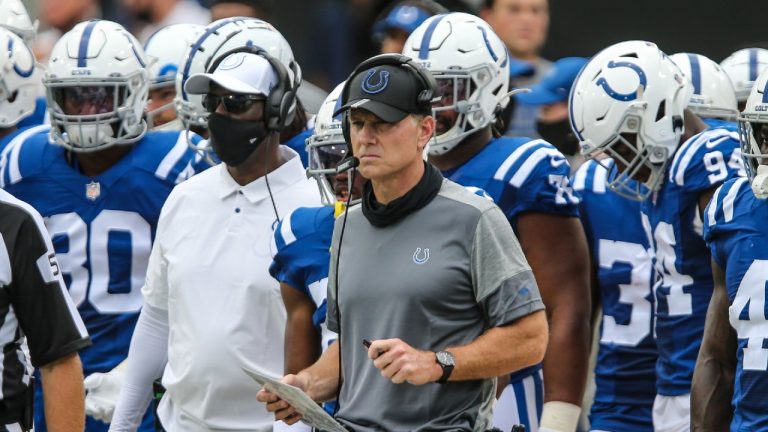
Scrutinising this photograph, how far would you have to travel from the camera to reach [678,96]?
266 inches

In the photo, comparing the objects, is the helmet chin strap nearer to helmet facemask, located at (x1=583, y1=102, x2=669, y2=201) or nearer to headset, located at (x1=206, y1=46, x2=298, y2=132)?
helmet facemask, located at (x1=583, y1=102, x2=669, y2=201)

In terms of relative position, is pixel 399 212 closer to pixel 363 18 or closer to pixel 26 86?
pixel 26 86

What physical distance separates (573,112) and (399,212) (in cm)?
239

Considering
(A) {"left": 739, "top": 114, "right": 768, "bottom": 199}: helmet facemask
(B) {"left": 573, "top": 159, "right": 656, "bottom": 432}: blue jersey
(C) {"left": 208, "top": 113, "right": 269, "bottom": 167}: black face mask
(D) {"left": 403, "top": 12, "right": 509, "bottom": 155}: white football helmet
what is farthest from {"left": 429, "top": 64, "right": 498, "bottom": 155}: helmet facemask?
(A) {"left": 739, "top": 114, "right": 768, "bottom": 199}: helmet facemask

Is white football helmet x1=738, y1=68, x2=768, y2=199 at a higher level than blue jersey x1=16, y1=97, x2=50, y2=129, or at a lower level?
higher

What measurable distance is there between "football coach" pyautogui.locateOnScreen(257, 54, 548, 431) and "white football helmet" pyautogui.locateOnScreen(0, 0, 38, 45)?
15.4 feet

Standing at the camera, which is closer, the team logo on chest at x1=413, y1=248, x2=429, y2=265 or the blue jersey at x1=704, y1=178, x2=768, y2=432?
the team logo on chest at x1=413, y1=248, x2=429, y2=265

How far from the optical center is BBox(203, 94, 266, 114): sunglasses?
5980 mm

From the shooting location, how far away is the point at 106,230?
715 centimetres

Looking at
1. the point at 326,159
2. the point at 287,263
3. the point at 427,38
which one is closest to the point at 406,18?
the point at 427,38

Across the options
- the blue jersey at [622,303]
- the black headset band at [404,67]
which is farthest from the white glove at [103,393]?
the black headset band at [404,67]

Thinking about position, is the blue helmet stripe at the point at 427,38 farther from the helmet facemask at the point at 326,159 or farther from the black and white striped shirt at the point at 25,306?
the black and white striped shirt at the point at 25,306

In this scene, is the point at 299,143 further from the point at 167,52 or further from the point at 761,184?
the point at 761,184

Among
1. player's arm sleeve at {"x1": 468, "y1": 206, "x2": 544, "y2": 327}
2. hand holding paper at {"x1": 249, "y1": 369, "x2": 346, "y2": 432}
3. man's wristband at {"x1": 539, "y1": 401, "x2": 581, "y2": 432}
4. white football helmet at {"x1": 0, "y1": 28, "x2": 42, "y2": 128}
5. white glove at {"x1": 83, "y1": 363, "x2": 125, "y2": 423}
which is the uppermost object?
player's arm sleeve at {"x1": 468, "y1": 206, "x2": 544, "y2": 327}
